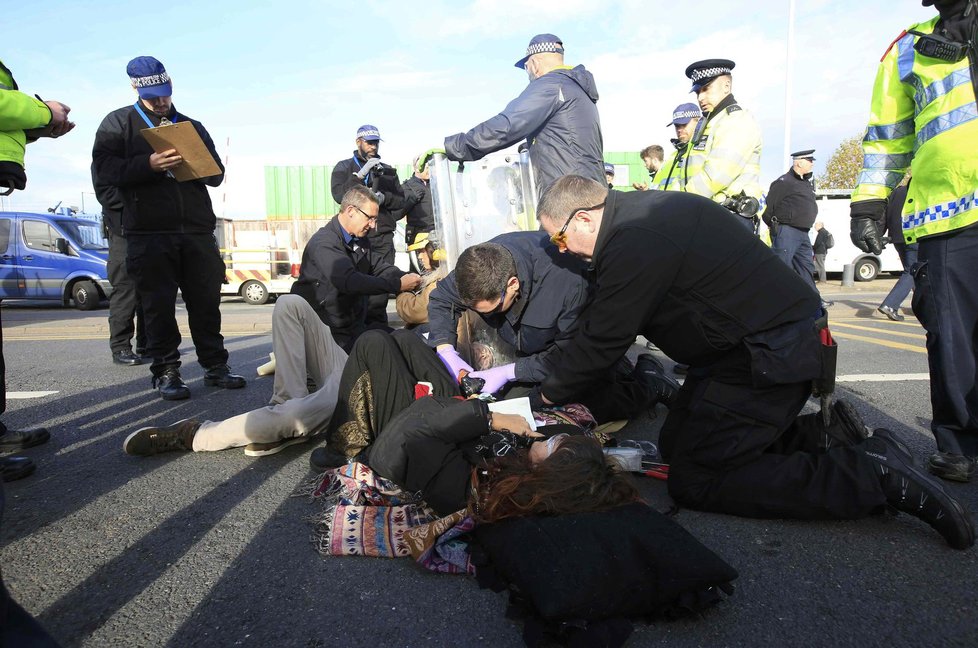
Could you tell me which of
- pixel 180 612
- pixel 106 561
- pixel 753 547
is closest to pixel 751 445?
pixel 753 547

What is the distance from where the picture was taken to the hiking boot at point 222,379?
473 centimetres

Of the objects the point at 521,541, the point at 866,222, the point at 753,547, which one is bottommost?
the point at 753,547

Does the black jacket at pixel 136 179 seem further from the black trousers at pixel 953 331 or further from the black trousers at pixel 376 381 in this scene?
the black trousers at pixel 953 331

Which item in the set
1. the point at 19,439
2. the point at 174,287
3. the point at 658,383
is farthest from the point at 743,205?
the point at 19,439

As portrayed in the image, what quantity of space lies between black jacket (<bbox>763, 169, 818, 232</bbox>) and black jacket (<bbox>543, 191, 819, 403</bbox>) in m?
5.00

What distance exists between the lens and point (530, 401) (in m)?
3.01

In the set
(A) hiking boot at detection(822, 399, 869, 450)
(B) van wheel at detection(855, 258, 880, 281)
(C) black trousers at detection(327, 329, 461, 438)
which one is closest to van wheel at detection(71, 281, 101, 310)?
(C) black trousers at detection(327, 329, 461, 438)

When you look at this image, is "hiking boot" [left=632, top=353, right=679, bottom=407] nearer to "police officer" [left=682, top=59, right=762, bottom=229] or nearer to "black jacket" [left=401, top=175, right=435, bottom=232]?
"police officer" [left=682, top=59, right=762, bottom=229]

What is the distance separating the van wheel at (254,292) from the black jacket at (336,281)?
33.2ft

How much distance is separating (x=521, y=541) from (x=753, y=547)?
91 centimetres

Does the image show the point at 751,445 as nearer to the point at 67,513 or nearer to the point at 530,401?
the point at 530,401

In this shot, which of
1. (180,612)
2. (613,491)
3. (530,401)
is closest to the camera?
(180,612)

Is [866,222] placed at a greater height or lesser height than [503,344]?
greater

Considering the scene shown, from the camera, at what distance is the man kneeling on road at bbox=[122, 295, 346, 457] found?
10.5 ft
